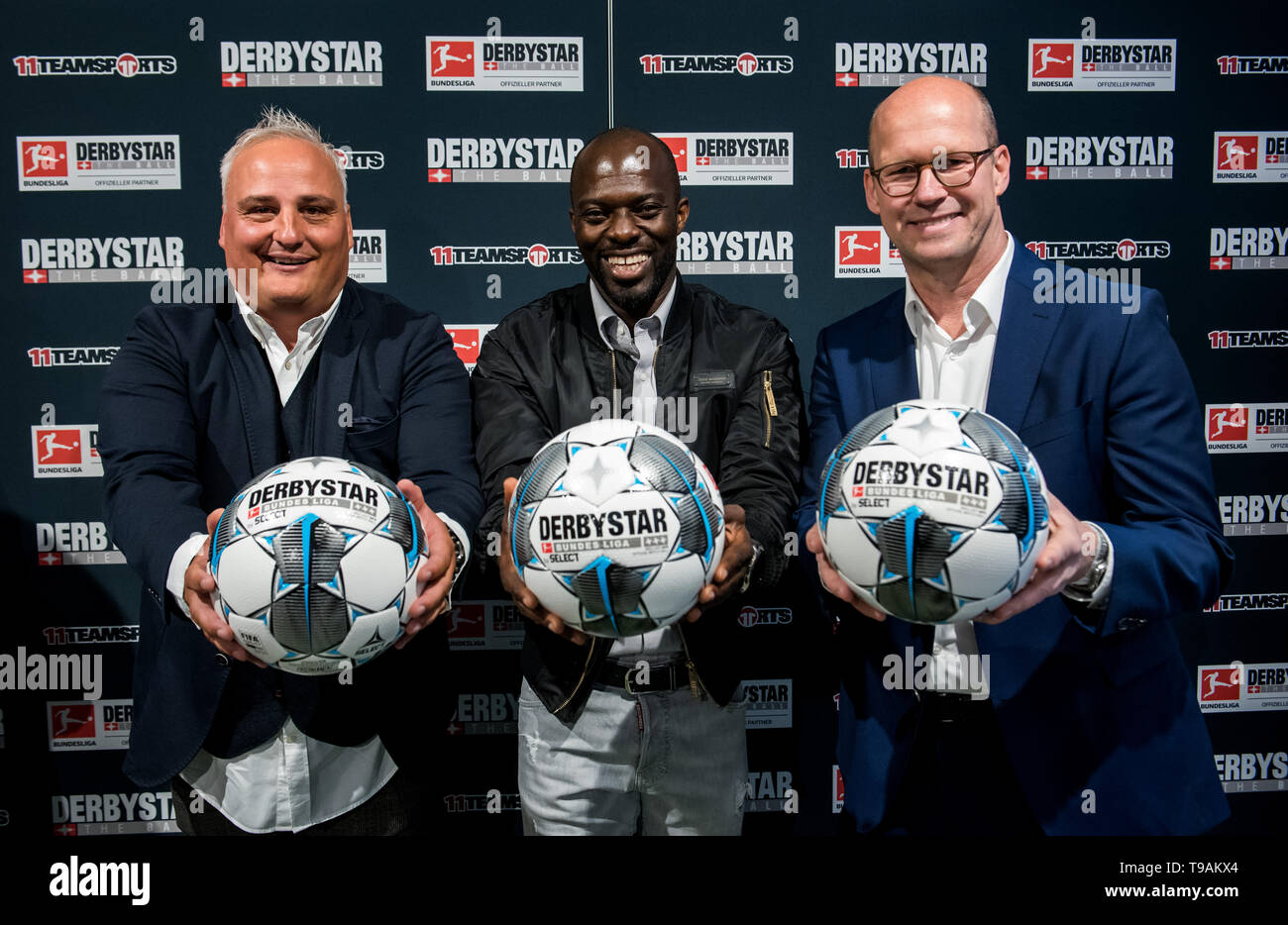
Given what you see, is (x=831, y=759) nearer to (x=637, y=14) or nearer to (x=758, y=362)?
(x=758, y=362)

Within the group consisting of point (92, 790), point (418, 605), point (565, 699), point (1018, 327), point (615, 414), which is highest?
point (1018, 327)

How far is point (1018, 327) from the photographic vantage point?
2.18 meters

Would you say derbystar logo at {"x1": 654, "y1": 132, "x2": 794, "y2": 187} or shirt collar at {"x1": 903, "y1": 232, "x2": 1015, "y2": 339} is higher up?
derbystar logo at {"x1": 654, "y1": 132, "x2": 794, "y2": 187}

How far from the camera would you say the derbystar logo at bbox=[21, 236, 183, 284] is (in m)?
3.42

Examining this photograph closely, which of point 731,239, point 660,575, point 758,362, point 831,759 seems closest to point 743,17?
point 731,239

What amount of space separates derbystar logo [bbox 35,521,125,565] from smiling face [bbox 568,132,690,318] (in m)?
2.46

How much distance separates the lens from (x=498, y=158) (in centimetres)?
343

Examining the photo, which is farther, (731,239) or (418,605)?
(731,239)

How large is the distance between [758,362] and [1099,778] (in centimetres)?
139

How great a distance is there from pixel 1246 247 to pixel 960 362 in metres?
2.16

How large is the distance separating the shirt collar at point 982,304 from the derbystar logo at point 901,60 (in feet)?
4.73

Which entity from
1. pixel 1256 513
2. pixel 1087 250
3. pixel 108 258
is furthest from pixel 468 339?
pixel 1256 513

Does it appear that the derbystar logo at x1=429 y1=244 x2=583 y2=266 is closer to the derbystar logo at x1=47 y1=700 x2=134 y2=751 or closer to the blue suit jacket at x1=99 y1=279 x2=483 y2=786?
the blue suit jacket at x1=99 y1=279 x2=483 y2=786

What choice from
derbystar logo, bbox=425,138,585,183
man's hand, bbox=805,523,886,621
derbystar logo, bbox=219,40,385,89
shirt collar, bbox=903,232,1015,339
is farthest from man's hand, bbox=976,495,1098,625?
derbystar logo, bbox=219,40,385,89
